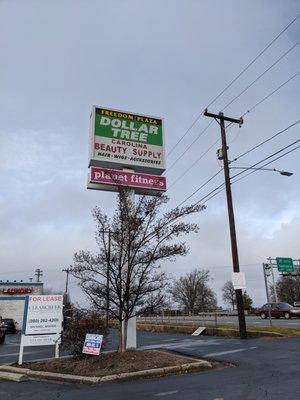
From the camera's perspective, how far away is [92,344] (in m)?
13.4

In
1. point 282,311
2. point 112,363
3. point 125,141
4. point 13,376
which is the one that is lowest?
point 13,376

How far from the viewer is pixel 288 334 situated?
19.9 m

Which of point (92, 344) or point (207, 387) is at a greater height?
point (92, 344)

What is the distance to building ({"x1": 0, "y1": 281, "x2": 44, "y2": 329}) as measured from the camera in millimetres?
58969

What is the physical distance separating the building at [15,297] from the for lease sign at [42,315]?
145 ft

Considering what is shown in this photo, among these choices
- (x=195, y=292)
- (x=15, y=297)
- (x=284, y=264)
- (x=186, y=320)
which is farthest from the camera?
(x=195, y=292)

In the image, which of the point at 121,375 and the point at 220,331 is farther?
the point at 220,331

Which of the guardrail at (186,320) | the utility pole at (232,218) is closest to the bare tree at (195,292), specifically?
the guardrail at (186,320)

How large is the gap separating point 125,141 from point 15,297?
150ft

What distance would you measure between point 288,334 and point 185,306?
108 m

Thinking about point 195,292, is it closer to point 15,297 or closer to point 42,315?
point 15,297

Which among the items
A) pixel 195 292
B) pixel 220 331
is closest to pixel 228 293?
pixel 195 292

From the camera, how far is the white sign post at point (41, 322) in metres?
15.2

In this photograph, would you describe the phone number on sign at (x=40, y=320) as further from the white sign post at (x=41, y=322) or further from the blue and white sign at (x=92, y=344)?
the blue and white sign at (x=92, y=344)
